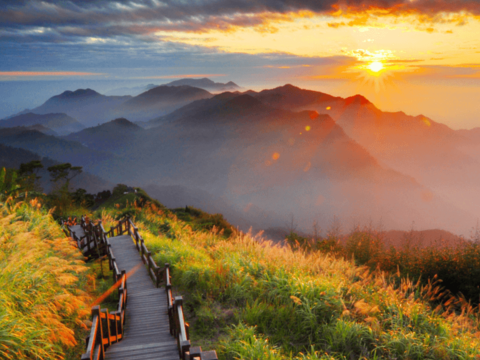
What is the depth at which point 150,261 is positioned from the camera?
11.9m

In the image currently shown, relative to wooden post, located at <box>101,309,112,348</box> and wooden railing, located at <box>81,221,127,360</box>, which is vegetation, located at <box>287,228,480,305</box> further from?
wooden post, located at <box>101,309,112,348</box>

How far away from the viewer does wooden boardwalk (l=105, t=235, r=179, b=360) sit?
268 inches

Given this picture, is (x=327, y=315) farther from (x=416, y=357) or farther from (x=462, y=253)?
(x=462, y=253)

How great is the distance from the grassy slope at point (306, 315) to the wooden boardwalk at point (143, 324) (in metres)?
0.95

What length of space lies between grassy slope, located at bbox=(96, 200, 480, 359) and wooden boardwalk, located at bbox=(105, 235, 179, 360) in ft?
3.10

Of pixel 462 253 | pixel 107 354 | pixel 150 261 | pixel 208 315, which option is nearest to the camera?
pixel 107 354

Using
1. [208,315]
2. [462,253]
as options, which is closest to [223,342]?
[208,315]

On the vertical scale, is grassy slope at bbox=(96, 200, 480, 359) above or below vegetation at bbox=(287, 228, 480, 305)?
above

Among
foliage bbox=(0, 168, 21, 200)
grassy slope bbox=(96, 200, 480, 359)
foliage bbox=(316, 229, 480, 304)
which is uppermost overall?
foliage bbox=(0, 168, 21, 200)

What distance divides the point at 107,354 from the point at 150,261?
5.17 meters

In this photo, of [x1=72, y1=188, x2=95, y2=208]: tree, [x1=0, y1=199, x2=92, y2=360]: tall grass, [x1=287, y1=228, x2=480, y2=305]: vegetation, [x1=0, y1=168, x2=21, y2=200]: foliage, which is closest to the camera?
[x1=0, y1=199, x2=92, y2=360]: tall grass

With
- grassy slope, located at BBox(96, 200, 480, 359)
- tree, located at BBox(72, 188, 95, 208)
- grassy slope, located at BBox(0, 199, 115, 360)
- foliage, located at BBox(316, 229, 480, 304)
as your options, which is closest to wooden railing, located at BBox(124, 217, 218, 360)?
grassy slope, located at BBox(96, 200, 480, 359)

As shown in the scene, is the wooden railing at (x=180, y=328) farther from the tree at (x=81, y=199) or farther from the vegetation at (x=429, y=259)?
the tree at (x=81, y=199)

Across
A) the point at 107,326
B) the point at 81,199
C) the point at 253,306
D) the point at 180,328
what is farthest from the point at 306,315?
the point at 81,199
